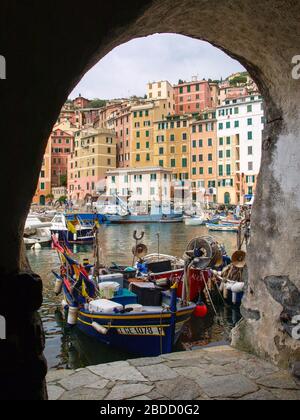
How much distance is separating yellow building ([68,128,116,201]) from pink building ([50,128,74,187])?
6910mm

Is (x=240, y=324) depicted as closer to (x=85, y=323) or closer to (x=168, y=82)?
(x=85, y=323)

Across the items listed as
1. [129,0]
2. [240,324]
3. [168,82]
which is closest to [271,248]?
[240,324]

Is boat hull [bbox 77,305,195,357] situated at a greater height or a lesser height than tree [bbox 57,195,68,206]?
lesser

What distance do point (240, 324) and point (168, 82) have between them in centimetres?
7746

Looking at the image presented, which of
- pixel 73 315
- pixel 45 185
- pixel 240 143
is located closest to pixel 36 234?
pixel 73 315

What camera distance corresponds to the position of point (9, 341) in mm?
2006

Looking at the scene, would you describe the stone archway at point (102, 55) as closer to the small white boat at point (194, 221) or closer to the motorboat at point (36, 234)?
the motorboat at point (36, 234)

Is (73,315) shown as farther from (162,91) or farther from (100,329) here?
(162,91)

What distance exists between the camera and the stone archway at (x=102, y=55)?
1.93 metres

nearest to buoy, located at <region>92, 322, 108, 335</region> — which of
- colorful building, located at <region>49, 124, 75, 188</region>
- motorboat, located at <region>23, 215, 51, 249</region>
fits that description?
motorboat, located at <region>23, 215, 51, 249</region>

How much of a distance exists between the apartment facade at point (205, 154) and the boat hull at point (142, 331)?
174 ft

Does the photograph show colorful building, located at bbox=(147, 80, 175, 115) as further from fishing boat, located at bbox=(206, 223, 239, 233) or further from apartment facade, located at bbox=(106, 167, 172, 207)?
fishing boat, located at bbox=(206, 223, 239, 233)

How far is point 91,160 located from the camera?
7094 cm

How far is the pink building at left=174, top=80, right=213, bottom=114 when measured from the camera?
249 ft
